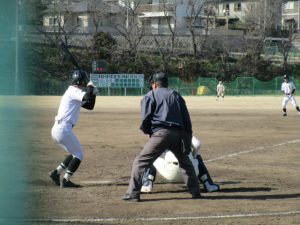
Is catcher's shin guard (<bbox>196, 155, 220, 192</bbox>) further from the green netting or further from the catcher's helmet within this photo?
the green netting

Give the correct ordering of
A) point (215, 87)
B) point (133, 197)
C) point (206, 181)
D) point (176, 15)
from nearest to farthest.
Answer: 1. point (133, 197)
2. point (206, 181)
3. point (215, 87)
4. point (176, 15)

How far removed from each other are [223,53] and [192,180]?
6271 centimetres

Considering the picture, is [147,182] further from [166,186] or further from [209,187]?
[209,187]

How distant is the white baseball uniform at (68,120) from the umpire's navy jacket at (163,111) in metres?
1.40

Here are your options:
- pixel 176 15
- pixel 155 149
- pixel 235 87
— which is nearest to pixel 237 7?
pixel 176 15

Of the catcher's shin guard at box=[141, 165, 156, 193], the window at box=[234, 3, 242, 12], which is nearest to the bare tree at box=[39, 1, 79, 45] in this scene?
the catcher's shin guard at box=[141, 165, 156, 193]

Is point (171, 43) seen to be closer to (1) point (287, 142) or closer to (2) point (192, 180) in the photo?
(1) point (287, 142)

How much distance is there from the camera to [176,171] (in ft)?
31.6

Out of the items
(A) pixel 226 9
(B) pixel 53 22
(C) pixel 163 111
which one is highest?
(A) pixel 226 9

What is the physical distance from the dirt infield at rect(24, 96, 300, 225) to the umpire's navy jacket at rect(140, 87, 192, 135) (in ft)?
3.57

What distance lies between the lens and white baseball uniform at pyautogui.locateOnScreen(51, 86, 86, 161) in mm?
9227

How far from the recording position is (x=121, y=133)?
19391mm

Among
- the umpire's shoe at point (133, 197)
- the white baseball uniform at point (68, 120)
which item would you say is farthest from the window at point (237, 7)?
the umpire's shoe at point (133, 197)

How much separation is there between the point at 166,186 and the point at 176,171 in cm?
35
